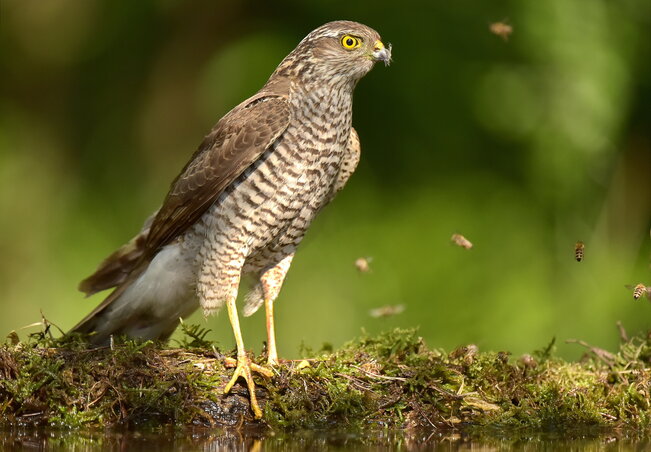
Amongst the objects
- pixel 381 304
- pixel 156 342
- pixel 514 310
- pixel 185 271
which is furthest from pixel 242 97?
pixel 156 342

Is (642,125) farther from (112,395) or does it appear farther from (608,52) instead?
(112,395)

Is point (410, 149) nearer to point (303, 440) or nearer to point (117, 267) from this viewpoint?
point (117, 267)

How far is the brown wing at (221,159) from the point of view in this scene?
4.55m

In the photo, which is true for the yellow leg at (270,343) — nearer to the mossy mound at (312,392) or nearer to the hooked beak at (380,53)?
the mossy mound at (312,392)

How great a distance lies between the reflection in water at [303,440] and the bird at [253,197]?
36 centimetres

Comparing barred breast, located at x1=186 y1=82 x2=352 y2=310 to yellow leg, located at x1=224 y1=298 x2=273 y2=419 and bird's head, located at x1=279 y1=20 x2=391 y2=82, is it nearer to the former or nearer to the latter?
bird's head, located at x1=279 y1=20 x2=391 y2=82

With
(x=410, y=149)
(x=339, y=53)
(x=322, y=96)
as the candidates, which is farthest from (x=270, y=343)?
(x=410, y=149)

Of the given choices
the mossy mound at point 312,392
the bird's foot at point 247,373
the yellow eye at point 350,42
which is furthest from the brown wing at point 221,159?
the bird's foot at point 247,373

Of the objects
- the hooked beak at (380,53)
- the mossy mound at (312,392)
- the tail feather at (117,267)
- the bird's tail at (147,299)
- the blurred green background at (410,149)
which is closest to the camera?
the mossy mound at (312,392)

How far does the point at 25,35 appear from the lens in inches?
339

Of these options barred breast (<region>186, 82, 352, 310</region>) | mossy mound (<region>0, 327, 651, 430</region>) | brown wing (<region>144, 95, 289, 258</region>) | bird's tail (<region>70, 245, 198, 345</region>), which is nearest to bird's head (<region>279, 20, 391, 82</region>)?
barred breast (<region>186, 82, 352, 310</region>)

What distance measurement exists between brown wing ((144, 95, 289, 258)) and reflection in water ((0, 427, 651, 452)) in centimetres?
112

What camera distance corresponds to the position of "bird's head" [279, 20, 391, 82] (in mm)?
4773

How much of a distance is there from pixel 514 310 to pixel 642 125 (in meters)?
1.63
